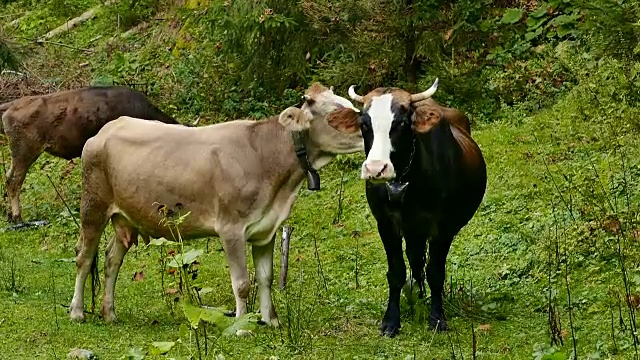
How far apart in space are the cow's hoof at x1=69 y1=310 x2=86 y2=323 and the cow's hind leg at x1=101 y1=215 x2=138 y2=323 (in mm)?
170

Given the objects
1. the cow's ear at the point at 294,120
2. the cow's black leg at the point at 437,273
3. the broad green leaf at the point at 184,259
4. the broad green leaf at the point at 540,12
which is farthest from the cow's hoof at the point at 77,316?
the broad green leaf at the point at 540,12

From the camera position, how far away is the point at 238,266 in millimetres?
8383

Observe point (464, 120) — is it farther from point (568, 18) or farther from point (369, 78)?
point (568, 18)

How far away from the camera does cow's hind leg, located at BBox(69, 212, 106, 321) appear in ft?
29.4

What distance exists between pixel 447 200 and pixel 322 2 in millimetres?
8021

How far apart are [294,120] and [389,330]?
70.2 inches

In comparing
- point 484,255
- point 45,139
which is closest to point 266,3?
point 45,139

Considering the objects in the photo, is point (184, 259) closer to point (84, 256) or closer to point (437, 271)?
point (437, 271)

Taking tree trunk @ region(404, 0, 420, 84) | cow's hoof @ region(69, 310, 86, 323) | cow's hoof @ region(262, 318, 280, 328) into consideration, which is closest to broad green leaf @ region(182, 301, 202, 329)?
cow's hoof @ region(262, 318, 280, 328)

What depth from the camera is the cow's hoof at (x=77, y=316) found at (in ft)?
29.5

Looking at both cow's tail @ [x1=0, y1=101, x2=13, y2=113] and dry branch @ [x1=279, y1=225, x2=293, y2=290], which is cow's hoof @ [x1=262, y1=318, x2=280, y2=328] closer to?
dry branch @ [x1=279, y1=225, x2=293, y2=290]

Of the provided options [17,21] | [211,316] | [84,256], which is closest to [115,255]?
[84,256]

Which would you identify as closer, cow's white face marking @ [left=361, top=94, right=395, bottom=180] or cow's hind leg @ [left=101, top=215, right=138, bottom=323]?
cow's white face marking @ [left=361, top=94, right=395, bottom=180]

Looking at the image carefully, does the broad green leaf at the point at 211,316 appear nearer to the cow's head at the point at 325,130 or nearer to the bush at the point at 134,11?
the cow's head at the point at 325,130
